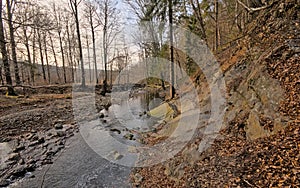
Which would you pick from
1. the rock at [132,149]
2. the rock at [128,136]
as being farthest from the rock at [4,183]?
the rock at [128,136]

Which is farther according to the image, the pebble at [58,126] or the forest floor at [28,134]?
the pebble at [58,126]

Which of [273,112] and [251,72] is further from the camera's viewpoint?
[251,72]

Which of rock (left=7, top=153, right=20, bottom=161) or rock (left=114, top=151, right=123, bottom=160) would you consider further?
rock (left=114, top=151, right=123, bottom=160)

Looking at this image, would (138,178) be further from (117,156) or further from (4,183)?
(4,183)

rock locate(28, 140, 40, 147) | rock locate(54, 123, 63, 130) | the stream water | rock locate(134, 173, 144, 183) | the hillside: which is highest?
the hillside

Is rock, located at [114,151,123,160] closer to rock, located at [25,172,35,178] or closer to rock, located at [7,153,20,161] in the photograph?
rock, located at [25,172,35,178]

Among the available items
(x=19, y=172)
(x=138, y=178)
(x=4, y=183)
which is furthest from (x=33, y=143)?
(x=138, y=178)

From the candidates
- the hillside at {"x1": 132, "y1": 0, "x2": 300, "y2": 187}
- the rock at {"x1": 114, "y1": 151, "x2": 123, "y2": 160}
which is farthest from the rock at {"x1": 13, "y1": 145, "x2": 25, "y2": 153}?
the hillside at {"x1": 132, "y1": 0, "x2": 300, "y2": 187}

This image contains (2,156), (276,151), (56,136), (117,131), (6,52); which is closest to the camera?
(276,151)

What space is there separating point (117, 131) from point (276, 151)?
7.11 m

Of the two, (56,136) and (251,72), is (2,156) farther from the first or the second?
(251,72)

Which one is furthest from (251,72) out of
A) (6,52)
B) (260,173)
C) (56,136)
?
(6,52)

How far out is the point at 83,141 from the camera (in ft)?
26.0

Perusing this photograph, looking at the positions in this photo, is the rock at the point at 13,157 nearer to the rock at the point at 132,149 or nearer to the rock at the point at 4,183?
the rock at the point at 4,183
